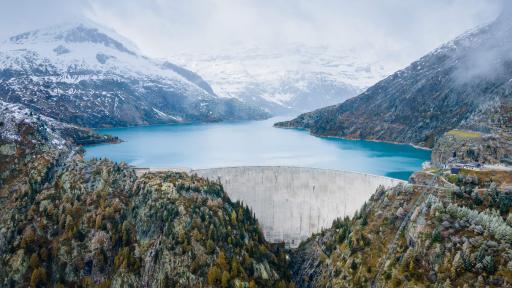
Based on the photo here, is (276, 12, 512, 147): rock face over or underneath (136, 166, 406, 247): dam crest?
over

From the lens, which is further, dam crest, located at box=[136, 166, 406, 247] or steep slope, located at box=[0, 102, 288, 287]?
dam crest, located at box=[136, 166, 406, 247]

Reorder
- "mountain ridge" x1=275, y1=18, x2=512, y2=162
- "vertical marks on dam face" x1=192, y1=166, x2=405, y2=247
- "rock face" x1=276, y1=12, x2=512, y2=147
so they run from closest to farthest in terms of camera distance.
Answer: "vertical marks on dam face" x1=192, y1=166, x2=405, y2=247 < "mountain ridge" x1=275, y1=18, x2=512, y2=162 < "rock face" x1=276, y1=12, x2=512, y2=147

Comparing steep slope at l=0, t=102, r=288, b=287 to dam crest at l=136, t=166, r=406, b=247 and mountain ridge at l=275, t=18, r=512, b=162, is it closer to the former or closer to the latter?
dam crest at l=136, t=166, r=406, b=247

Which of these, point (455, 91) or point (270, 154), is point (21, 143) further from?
point (455, 91)

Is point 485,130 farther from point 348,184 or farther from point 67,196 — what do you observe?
point 67,196

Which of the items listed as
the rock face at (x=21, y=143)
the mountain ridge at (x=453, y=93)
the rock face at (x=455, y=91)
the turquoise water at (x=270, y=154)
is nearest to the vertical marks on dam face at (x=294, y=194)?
the rock face at (x=21, y=143)

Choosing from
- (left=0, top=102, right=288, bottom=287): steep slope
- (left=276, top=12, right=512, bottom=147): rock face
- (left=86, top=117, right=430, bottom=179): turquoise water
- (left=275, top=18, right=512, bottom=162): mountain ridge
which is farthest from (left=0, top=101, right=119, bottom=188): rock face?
(left=276, top=12, right=512, bottom=147): rock face

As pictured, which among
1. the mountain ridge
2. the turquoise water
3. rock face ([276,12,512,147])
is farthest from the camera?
rock face ([276,12,512,147])
